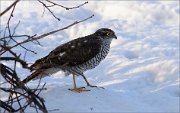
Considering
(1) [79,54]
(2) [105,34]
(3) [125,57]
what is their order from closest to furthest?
(1) [79,54] → (2) [105,34] → (3) [125,57]

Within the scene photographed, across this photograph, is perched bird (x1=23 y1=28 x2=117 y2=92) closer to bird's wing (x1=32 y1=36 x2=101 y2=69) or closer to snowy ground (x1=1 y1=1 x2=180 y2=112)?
bird's wing (x1=32 y1=36 x2=101 y2=69)

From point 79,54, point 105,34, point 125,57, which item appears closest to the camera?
point 79,54

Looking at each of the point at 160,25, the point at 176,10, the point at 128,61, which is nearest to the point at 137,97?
the point at 128,61

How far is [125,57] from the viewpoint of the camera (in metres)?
10.6

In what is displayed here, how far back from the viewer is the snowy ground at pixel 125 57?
661 centimetres

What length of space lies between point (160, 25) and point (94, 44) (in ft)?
20.4

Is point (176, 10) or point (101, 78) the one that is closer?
point (101, 78)

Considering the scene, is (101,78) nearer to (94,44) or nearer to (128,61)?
(128,61)

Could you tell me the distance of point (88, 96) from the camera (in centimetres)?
659

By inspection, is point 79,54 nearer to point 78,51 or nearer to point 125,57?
point 78,51

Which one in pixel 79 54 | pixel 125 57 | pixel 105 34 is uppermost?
pixel 125 57

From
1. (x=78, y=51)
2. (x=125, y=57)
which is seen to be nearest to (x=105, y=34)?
(x=78, y=51)

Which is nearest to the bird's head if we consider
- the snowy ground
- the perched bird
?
the perched bird

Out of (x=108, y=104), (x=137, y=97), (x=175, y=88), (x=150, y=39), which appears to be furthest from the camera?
(x=150, y=39)
